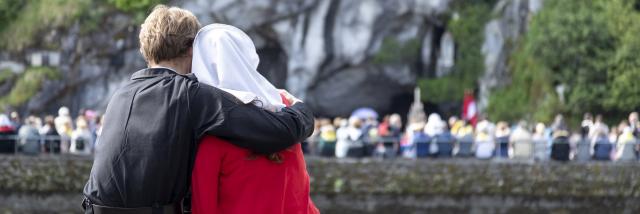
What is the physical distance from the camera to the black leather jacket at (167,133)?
407 cm

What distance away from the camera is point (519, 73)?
131 ft

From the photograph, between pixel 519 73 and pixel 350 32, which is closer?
pixel 519 73

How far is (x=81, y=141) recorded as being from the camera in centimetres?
2148

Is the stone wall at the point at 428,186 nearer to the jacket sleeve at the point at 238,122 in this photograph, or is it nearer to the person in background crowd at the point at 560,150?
the person in background crowd at the point at 560,150

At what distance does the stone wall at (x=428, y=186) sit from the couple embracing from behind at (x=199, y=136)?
1739 cm

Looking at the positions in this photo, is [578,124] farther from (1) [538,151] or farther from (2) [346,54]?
(1) [538,151]

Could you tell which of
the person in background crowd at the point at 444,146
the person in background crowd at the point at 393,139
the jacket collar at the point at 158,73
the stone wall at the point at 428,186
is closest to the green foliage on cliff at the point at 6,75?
the stone wall at the point at 428,186

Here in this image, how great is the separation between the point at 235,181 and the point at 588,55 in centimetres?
3376

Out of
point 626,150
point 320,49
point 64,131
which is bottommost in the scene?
point 626,150

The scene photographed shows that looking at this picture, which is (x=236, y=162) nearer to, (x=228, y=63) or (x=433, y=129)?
(x=228, y=63)

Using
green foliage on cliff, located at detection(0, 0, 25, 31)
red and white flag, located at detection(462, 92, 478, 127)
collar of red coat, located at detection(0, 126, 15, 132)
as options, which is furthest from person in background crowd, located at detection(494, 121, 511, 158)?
green foliage on cliff, located at detection(0, 0, 25, 31)

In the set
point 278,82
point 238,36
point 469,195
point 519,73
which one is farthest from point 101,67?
point 238,36

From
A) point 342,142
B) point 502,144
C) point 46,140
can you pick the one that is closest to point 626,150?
point 502,144

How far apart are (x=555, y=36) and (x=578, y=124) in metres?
3.07
